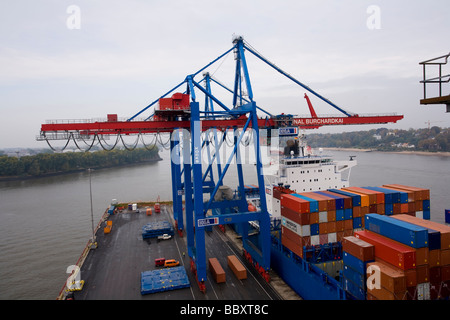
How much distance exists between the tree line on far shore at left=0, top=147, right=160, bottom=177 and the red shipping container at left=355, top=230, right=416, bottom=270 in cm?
7263

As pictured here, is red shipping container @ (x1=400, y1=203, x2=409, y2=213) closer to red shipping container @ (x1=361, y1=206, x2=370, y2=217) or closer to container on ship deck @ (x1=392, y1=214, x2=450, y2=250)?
red shipping container @ (x1=361, y1=206, x2=370, y2=217)

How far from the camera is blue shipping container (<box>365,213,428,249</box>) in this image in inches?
357

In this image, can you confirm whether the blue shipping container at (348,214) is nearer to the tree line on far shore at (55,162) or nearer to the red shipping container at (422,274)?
the red shipping container at (422,274)

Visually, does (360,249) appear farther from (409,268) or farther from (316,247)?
(316,247)

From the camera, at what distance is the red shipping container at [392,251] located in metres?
8.92

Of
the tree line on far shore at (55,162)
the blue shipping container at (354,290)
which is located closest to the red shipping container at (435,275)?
the blue shipping container at (354,290)

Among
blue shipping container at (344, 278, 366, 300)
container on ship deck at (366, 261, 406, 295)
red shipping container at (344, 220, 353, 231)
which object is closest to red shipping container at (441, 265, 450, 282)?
container on ship deck at (366, 261, 406, 295)

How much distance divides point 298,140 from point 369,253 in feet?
A: 44.4

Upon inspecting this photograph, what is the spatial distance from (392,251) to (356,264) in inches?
54.8

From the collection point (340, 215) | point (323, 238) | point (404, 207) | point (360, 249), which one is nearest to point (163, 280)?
point (323, 238)

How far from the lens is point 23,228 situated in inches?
1077

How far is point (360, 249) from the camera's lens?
1007 centimetres

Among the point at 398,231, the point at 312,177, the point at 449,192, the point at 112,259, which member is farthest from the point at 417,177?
the point at 112,259
